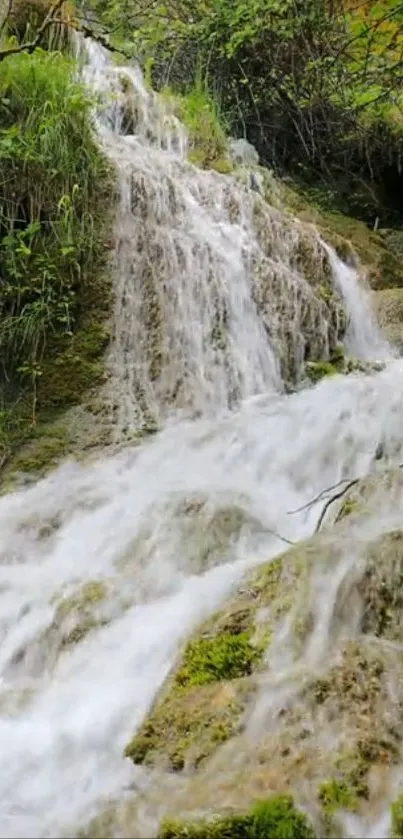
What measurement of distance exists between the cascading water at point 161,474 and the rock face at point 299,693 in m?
0.14

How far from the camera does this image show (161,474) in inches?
159

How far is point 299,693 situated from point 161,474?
2.21m

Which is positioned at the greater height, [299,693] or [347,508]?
[347,508]

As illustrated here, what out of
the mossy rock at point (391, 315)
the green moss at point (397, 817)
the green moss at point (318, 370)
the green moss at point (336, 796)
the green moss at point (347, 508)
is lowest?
the green moss at point (397, 817)

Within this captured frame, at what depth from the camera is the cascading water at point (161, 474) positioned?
7.32ft

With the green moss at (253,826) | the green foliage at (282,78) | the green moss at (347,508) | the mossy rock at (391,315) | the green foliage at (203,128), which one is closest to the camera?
the green moss at (253,826)

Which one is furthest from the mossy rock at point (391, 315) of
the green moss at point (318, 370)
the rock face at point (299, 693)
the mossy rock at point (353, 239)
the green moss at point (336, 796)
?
the green moss at point (336, 796)

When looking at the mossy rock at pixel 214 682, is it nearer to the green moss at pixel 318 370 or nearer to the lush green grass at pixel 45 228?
the lush green grass at pixel 45 228

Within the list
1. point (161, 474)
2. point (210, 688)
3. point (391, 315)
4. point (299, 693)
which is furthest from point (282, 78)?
point (299, 693)

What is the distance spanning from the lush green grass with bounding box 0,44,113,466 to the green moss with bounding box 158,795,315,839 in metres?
3.26

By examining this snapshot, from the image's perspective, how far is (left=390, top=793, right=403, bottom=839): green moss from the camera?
1.58 meters

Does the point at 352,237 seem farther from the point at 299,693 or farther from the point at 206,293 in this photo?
the point at 299,693

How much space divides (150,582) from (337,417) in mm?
1916

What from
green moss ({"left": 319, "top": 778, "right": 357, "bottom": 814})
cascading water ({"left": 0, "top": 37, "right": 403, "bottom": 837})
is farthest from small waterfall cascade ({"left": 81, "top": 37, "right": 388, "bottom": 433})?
green moss ({"left": 319, "top": 778, "right": 357, "bottom": 814})
